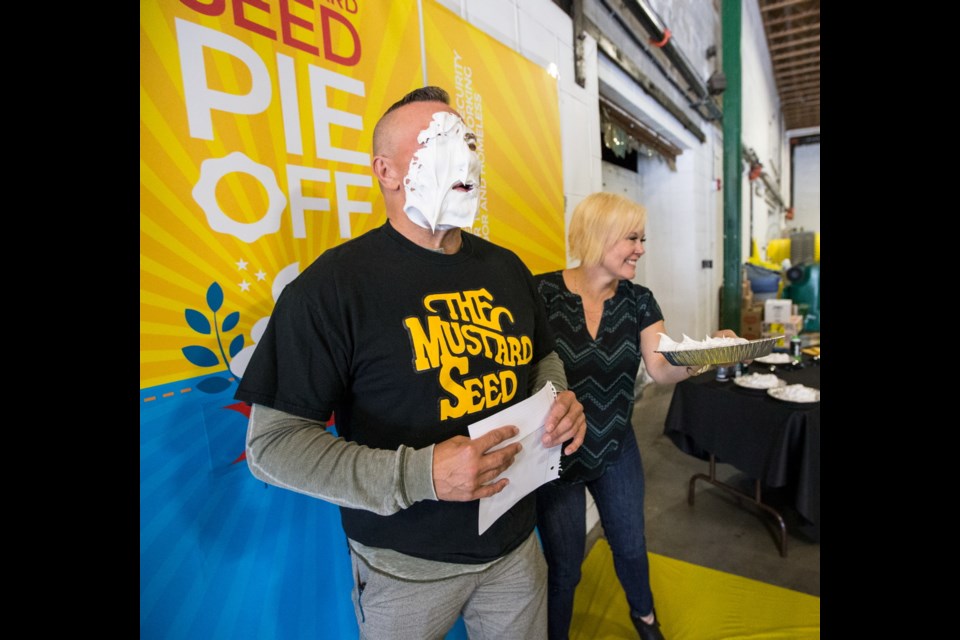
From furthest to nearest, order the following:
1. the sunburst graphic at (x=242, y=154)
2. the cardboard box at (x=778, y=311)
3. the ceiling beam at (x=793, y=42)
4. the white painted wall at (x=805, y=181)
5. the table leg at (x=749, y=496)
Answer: the white painted wall at (x=805, y=181), the ceiling beam at (x=793, y=42), the cardboard box at (x=778, y=311), the table leg at (x=749, y=496), the sunburst graphic at (x=242, y=154)

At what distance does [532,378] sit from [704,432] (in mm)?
1787

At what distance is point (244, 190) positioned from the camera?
3.37ft

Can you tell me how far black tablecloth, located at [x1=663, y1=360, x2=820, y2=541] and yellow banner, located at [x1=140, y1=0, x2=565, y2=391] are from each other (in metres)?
2.05

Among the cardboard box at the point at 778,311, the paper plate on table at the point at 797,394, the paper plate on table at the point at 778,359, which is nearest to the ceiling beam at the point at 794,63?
the cardboard box at the point at 778,311

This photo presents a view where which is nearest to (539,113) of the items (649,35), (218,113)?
(218,113)

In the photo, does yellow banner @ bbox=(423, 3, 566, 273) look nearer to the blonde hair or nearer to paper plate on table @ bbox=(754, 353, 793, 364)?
the blonde hair

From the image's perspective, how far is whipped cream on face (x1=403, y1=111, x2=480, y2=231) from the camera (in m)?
0.97

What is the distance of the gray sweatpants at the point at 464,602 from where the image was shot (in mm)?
935

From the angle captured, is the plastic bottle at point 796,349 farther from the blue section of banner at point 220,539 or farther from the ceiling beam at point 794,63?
the ceiling beam at point 794,63

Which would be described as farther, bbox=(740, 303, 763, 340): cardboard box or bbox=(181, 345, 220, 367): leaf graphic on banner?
bbox=(740, 303, 763, 340): cardboard box

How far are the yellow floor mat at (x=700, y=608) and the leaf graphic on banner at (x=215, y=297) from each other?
5.93 feet

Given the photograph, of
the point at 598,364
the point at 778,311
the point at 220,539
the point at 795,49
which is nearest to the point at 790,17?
the point at 795,49

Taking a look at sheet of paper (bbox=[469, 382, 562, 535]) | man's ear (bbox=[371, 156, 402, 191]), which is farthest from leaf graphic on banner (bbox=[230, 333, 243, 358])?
sheet of paper (bbox=[469, 382, 562, 535])

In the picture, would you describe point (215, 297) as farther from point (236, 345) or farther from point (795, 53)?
point (795, 53)
